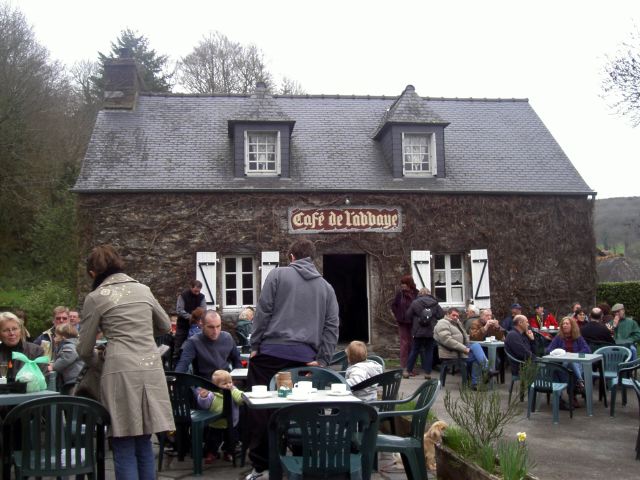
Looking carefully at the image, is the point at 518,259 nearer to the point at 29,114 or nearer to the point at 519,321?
the point at 519,321

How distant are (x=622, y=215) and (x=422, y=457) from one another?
30.1 metres

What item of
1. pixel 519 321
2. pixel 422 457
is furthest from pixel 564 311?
pixel 422 457

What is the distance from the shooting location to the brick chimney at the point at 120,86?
1664 cm

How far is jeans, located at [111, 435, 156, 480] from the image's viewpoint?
4113 millimetres

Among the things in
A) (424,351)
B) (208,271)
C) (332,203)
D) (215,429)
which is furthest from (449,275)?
(215,429)

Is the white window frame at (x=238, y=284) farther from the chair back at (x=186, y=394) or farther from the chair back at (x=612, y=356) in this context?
the chair back at (x=186, y=394)

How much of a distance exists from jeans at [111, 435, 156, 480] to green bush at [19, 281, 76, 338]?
1547 centimetres

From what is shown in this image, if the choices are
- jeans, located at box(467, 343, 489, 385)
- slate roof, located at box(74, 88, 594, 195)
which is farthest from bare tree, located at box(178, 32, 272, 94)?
jeans, located at box(467, 343, 489, 385)

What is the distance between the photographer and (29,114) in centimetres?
2362

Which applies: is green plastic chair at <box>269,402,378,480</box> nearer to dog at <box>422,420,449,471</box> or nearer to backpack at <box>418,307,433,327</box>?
dog at <box>422,420,449,471</box>

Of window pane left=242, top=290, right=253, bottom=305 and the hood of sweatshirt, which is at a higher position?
the hood of sweatshirt

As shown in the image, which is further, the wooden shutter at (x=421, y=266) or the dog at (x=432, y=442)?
the wooden shutter at (x=421, y=266)

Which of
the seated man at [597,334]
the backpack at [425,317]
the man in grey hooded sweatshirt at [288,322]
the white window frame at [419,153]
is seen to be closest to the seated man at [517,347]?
the seated man at [597,334]

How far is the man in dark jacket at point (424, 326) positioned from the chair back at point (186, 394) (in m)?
5.79
